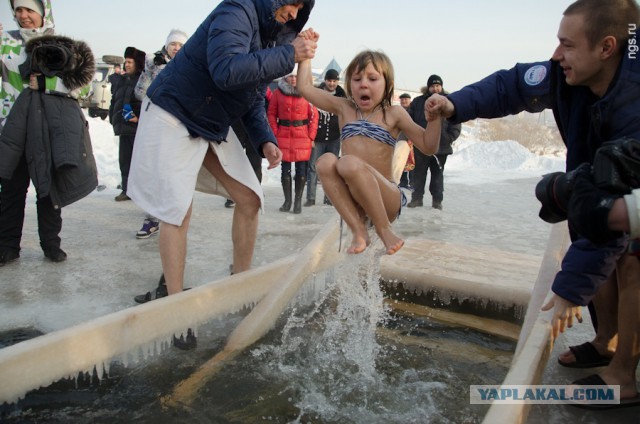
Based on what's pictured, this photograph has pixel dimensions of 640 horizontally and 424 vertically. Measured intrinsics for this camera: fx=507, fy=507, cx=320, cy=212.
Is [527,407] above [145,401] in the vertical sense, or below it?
above

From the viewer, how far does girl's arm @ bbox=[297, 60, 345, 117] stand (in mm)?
3166

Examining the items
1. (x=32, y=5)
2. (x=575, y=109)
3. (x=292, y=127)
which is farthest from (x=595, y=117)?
(x=292, y=127)

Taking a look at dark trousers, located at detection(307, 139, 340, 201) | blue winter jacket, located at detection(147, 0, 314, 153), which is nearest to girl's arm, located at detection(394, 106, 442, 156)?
blue winter jacket, located at detection(147, 0, 314, 153)

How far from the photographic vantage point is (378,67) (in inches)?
122

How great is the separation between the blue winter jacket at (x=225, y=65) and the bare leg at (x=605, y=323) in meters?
1.88

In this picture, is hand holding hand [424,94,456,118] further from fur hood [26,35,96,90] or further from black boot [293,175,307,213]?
black boot [293,175,307,213]

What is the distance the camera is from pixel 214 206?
673 cm

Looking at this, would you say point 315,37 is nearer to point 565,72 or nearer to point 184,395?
point 565,72

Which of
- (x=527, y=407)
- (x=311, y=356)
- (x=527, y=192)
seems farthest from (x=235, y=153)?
(x=527, y=192)

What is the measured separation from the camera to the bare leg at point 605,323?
2.39 m

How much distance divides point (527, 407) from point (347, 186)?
151 cm

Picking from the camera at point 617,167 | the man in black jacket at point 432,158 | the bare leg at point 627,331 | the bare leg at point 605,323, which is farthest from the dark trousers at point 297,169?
the camera at point 617,167

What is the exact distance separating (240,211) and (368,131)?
3.08 ft

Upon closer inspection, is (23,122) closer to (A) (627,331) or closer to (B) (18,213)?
(B) (18,213)
